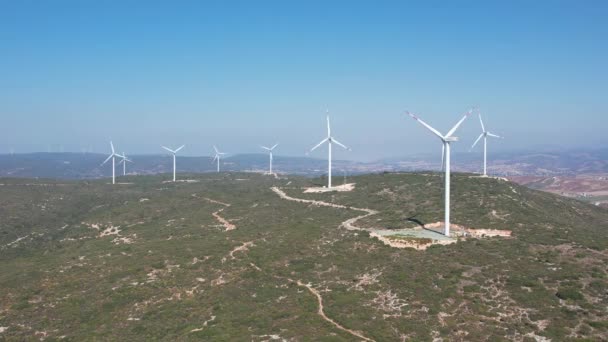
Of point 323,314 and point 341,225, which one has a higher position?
point 341,225

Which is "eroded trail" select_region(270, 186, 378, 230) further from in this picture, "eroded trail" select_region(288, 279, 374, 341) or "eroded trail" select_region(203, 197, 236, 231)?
"eroded trail" select_region(288, 279, 374, 341)

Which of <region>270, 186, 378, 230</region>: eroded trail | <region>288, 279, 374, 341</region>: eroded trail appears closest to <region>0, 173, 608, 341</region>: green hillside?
<region>288, 279, 374, 341</region>: eroded trail

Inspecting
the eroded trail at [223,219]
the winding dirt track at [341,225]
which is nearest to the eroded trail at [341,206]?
the winding dirt track at [341,225]

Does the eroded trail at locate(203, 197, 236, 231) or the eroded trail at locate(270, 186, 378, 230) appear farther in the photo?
the eroded trail at locate(203, 197, 236, 231)

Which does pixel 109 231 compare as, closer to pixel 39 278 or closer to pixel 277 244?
pixel 39 278

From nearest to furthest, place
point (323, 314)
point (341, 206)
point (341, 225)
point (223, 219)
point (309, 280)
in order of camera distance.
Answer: point (323, 314) → point (309, 280) → point (341, 225) → point (223, 219) → point (341, 206)

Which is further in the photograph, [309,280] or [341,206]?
[341,206]

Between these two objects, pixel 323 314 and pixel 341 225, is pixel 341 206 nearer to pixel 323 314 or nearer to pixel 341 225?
pixel 341 225

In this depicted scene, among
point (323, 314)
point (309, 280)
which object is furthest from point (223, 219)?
point (323, 314)

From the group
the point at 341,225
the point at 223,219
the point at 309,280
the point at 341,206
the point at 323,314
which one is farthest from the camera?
the point at 341,206
